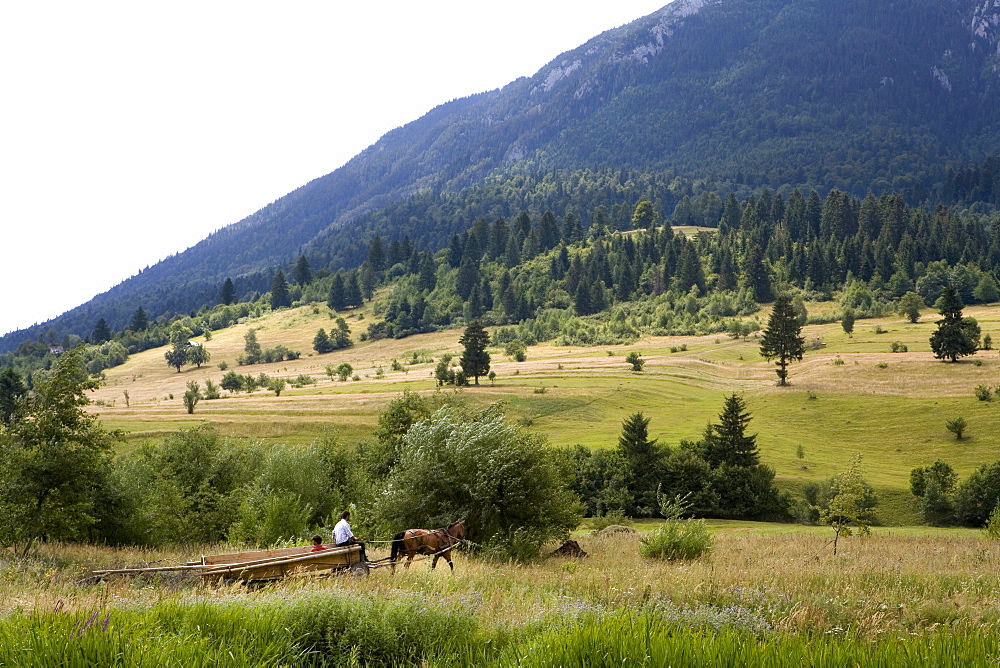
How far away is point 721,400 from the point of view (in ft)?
282

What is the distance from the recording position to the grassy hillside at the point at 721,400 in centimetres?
6406

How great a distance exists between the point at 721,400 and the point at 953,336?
3161 centimetres

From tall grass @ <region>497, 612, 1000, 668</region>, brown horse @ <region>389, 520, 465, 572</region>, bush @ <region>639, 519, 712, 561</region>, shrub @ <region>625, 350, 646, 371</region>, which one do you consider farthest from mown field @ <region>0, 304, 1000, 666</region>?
shrub @ <region>625, 350, 646, 371</region>

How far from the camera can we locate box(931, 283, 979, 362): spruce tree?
87.1 metres

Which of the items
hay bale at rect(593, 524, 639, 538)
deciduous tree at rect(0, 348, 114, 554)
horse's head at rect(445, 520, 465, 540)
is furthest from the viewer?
hay bale at rect(593, 524, 639, 538)

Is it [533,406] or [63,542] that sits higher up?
[63,542]

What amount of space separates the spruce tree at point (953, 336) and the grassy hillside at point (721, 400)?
Answer: 78.1 inches

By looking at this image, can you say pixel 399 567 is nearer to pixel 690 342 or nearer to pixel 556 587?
pixel 556 587

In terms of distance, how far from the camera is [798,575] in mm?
13016

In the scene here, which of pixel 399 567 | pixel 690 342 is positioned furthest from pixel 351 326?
pixel 399 567

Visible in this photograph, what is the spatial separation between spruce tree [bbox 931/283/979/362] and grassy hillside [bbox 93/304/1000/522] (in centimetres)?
198

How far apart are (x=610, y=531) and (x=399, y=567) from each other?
19.5 metres

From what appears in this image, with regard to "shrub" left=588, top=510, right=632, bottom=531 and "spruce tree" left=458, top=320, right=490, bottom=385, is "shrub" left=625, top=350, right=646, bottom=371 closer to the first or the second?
"spruce tree" left=458, top=320, right=490, bottom=385

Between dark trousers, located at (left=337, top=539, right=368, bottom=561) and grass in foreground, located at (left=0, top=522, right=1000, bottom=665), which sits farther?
dark trousers, located at (left=337, top=539, right=368, bottom=561)
